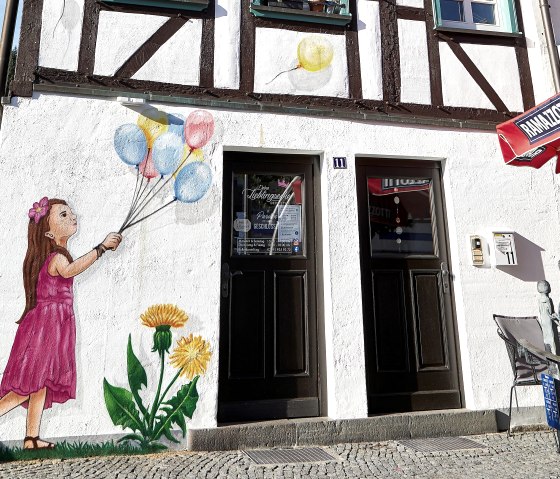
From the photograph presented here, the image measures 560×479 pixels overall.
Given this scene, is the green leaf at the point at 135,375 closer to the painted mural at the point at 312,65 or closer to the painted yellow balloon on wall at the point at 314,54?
the painted mural at the point at 312,65

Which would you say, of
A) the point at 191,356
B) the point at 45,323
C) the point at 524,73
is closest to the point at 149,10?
the point at 45,323

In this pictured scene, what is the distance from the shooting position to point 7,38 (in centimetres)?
420

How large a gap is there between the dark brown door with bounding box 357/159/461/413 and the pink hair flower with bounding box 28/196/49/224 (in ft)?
9.37

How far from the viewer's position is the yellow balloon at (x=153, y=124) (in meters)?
4.24

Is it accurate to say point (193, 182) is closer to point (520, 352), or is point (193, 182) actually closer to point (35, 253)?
point (35, 253)

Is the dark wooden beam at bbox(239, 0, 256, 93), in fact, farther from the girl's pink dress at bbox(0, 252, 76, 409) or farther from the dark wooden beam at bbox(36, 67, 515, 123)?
the girl's pink dress at bbox(0, 252, 76, 409)

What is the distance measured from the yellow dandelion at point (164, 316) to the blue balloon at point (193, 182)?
37.9 inches

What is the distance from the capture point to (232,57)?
4598mm

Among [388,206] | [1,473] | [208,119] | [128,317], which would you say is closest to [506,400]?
[388,206]

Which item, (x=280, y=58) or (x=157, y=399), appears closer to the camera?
(x=157, y=399)

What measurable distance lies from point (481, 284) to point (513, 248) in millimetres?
495

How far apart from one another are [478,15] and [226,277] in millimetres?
4230

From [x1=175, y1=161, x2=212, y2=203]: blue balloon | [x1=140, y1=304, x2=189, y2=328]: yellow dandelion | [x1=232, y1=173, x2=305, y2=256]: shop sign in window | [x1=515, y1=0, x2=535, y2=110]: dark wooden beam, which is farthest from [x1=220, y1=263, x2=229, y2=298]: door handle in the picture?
[x1=515, y1=0, x2=535, y2=110]: dark wooden beam

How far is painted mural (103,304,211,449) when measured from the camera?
369 cm
